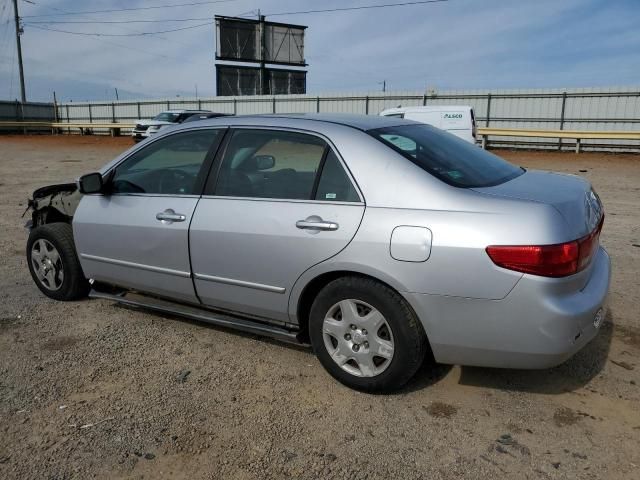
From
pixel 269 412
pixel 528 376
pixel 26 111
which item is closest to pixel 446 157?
pixel 528 376

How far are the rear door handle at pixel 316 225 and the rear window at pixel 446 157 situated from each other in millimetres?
575

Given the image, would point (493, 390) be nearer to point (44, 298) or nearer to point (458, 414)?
point (458, 414)

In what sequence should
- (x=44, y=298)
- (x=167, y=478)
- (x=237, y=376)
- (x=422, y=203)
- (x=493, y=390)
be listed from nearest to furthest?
(x=167, y=478) → (x=422, y=203) → (x=493, y=390) → (x=237, y=376) → (x=44, y=298)

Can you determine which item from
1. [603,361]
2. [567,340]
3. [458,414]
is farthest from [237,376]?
[603,361]

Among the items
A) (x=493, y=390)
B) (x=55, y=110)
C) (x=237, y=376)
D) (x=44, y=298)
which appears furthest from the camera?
(x=55, y=110)

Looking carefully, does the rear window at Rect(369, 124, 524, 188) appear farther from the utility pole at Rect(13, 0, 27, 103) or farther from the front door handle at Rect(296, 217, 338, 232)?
the utility pole at Rect(13, 0, 27, 103)

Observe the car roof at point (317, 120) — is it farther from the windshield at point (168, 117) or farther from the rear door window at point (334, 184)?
the windshield at point (168, 117)

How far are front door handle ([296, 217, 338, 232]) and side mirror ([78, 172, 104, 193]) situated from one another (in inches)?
69.4

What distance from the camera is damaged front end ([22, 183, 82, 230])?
15.1 ft

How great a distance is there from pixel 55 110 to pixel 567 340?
1863 inches

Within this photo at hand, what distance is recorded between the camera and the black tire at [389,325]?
2924 millimetres

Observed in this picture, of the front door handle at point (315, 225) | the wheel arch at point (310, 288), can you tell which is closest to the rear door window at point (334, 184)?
the front door handle at point (315, 225)

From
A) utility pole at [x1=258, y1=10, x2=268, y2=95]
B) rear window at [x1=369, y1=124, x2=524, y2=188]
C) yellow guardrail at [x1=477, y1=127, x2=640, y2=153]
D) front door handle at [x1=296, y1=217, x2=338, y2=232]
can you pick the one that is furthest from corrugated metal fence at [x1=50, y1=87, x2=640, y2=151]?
front door handle at [x1=296, y1=217, x2=338, y2=232]

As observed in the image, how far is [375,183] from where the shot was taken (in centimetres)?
303
